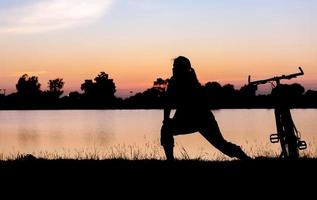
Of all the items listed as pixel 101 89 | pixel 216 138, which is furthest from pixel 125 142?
pixel 101 89

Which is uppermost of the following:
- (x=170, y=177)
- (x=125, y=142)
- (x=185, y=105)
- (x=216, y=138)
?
(x=185, y=105)

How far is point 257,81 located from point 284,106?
2.73 feet

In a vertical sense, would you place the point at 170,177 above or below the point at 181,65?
below

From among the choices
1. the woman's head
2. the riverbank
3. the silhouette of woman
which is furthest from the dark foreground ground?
the woman's head

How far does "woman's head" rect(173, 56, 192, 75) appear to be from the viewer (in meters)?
8.31

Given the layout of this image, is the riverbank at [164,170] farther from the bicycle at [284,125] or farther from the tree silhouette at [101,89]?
the tree silhouette at [101,89]

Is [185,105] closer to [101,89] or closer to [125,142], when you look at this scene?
[125,142]

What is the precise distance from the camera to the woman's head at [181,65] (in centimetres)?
831

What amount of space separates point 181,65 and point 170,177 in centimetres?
190

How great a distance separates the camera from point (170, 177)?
7.49 metres

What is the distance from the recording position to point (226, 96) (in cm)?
15388

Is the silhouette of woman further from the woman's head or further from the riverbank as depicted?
the riverbank

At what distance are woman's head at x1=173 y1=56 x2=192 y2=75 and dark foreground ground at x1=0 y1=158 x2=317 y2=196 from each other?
1574 millimetres

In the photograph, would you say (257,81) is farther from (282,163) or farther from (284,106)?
(282,163)
